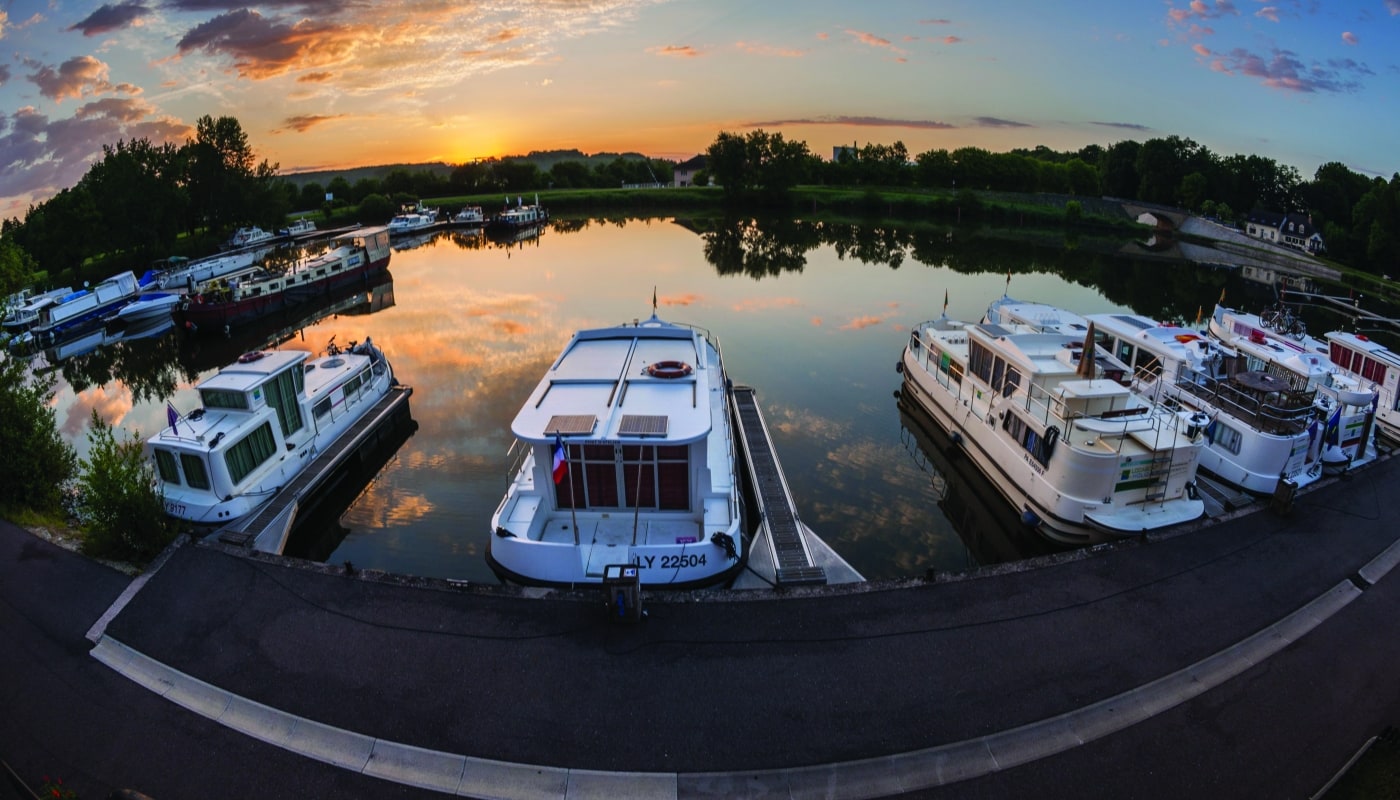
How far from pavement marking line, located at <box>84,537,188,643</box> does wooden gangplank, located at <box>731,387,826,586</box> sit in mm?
13057

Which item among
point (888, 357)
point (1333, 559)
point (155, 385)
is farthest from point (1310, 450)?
point (155, 385)

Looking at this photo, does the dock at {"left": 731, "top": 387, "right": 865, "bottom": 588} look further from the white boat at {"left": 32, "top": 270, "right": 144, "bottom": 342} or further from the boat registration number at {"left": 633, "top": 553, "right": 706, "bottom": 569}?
the white boat at {"left": 32, "top": 270, "right": 144, "bottom": 342}

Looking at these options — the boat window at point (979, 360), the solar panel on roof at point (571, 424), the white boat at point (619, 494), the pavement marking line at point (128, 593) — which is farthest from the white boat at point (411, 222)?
the solar panel on roof at point (571, 424)

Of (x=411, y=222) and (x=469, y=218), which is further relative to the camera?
(x=469, y=218)

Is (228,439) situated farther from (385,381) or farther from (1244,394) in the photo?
(1244,394)

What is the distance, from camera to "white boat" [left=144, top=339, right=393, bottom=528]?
19.0 meters

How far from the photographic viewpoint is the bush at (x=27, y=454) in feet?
60.3

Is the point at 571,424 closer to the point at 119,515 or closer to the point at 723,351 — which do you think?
the point at 119,515

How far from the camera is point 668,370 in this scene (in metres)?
20.2

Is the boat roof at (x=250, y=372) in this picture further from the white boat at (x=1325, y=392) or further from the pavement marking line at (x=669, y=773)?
the white boat at (x=1325, y=392)

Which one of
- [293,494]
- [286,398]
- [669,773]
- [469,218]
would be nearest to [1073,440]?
[669,773]

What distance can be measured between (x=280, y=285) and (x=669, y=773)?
4854 cm

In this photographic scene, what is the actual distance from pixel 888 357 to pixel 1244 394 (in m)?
16.7

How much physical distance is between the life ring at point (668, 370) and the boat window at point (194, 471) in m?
A: 12.0
